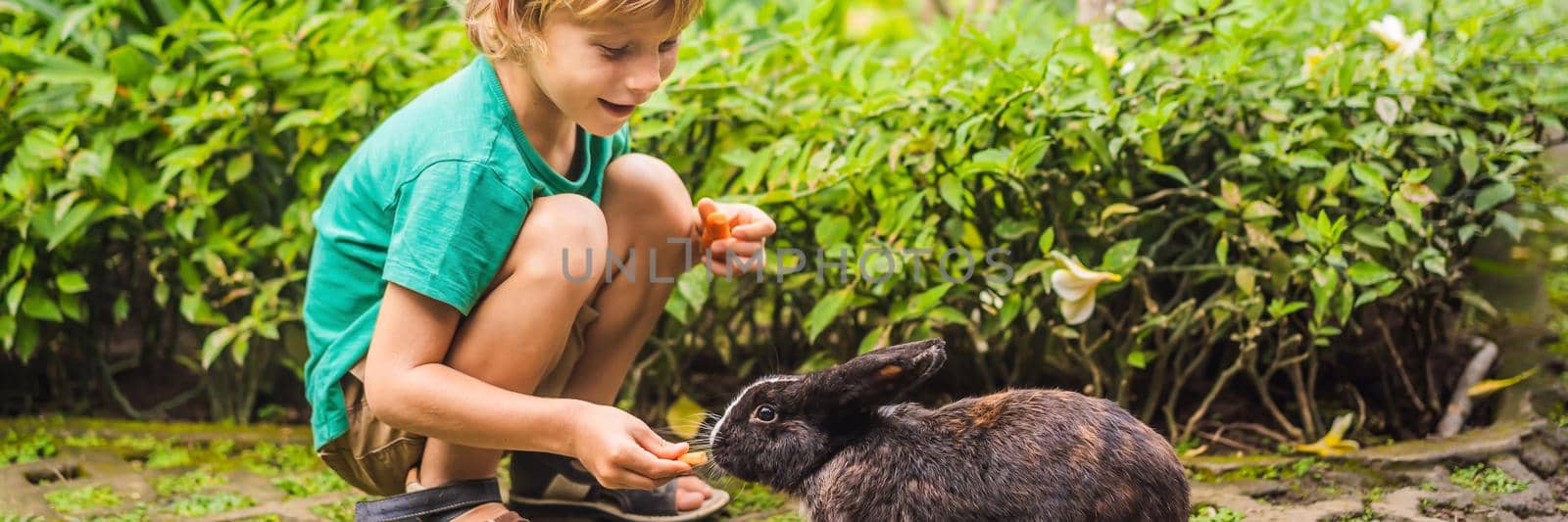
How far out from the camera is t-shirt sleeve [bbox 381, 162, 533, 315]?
252 centimetres

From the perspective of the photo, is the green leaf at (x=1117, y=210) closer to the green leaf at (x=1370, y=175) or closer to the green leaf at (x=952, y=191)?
the green leaf at (x=952, y=191)

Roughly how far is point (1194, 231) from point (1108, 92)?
0.57m

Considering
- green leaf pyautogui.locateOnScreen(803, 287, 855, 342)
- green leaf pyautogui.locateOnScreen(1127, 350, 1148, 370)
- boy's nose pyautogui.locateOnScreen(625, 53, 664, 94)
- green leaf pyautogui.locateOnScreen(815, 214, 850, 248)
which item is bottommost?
green leaf pyautogui.locateOnScreen(1127, 350, 1148, 370)

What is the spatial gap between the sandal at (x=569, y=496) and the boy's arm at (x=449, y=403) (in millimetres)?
555

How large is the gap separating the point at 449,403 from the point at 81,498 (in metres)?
1.43

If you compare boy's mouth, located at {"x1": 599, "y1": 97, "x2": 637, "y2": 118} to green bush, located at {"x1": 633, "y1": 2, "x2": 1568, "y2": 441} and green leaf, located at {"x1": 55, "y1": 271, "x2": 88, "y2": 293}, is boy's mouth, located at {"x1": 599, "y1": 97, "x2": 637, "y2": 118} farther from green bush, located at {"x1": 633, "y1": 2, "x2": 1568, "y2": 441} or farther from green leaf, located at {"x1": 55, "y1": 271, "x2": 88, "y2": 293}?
green leaf, located at {"x1": 55, "y1": 271, "x2": 88, "y2": 293}

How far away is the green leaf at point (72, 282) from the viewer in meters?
3.74

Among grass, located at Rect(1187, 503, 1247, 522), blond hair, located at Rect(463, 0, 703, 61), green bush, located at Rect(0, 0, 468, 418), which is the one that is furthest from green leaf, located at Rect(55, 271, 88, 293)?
grass, located at Rect(1187, 503, 1247, 522)

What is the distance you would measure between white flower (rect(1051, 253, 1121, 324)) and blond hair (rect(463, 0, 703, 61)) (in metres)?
1.17

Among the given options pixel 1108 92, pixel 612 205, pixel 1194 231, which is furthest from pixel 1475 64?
pixel 612 205

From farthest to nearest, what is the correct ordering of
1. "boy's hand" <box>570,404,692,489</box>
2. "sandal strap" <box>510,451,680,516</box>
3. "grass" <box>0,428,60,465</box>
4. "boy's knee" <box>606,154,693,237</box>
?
1. "grass" <box>0,428,60,465</box>
2. "sandal strap" <box>510,451,680,516</box>
3. "boy's knee" <box>606,154,693,237</box>
4. "boy's hand" <box>570,404,692,489</box>

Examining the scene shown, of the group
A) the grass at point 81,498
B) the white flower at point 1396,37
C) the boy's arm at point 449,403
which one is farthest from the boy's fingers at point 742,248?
the white flower at point 1396,37

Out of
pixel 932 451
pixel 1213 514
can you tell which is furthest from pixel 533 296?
pixel 1213 514

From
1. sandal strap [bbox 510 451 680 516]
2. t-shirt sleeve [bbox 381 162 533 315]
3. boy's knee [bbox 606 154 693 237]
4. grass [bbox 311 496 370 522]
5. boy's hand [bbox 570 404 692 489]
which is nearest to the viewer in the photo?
boy's hand [bbox 570 404 692 489]
